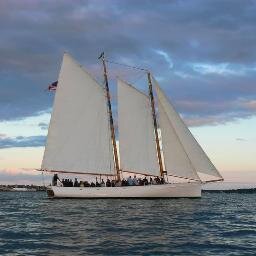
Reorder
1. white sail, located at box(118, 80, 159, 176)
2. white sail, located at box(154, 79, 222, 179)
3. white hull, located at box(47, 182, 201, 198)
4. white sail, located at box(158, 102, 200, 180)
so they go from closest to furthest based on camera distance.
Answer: white sail, located at box(154, 79, 222, 179)
white sail, located at box(158, 102, 200, 180)
white sail, located at box(118, 80, 159, 176)
white hull, located at box(47, 182, 201, 198)

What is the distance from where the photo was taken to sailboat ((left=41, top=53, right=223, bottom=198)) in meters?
75.4

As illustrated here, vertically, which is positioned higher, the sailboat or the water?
the sailboat

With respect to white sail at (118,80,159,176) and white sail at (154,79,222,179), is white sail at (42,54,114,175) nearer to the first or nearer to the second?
white sail at (118,80,159,176)

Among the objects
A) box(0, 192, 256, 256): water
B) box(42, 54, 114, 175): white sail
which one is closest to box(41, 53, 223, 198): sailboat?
box(42, 54, 114, 175): white sail

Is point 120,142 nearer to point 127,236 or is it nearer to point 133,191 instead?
point 133,191

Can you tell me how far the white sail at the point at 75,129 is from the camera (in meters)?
76.1

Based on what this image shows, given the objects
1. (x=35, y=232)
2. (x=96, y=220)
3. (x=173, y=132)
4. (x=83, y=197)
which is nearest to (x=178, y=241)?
(x=35, y=232)

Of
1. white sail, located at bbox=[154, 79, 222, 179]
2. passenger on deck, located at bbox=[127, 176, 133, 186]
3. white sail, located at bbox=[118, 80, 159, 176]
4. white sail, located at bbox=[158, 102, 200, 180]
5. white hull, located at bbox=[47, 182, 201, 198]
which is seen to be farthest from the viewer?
passenger on deck, located at bbox=[127, 176, 133, 186]

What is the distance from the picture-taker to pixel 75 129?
76625 mm

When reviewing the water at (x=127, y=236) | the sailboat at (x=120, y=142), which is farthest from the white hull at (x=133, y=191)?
the water at (x=127, y=236)

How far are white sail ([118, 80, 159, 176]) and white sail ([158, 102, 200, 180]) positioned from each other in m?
2.86

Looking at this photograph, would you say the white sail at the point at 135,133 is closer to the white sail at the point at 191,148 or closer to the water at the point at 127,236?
the white sail at the point at 191,148

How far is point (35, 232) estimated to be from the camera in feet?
113

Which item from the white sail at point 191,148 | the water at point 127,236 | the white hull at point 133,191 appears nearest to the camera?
the water at point 127,236
